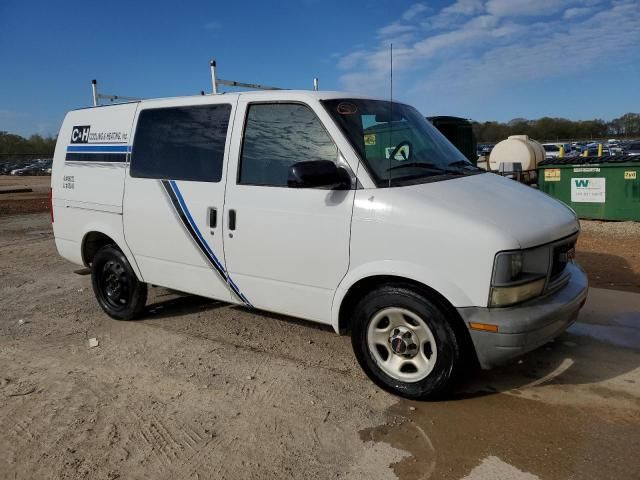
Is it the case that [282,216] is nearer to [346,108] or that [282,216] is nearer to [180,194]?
[346,108]

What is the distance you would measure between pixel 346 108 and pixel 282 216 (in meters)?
0.94

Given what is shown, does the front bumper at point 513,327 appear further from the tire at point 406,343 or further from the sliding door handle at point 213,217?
the sliding door handle at point 213,217

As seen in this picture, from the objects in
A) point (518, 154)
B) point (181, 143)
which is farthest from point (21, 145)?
point (181, 143)

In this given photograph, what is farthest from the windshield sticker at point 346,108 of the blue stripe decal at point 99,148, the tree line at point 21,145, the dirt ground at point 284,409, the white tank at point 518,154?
the tree line at point 21,145

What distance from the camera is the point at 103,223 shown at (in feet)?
16.8

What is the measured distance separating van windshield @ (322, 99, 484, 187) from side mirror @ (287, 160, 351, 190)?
0.63 ft

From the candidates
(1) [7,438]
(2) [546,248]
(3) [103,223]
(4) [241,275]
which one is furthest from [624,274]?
(1) [7,438]

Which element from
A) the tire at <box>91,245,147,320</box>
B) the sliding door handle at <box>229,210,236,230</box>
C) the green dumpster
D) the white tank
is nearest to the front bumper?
the sliding door handle at <box>229,210,236,230</box>

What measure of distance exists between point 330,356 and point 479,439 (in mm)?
1536

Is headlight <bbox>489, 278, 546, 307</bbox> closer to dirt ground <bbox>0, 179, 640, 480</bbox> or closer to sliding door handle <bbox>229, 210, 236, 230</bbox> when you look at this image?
dirt ground <bbox>0, 179, 640, 480</bbox>

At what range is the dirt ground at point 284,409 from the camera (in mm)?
2852

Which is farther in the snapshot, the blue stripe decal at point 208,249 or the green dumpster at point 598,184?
the green dumpster at point 598,184

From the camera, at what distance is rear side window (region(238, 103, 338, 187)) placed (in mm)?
3744

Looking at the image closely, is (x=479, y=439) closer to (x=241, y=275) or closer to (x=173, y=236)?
(x=241, y=275)
